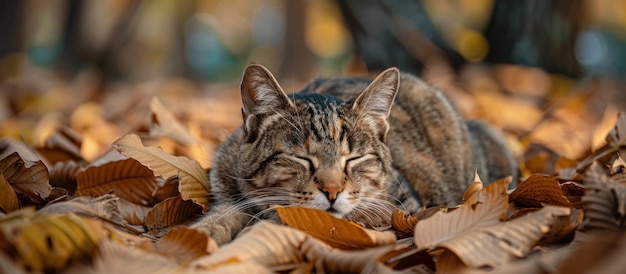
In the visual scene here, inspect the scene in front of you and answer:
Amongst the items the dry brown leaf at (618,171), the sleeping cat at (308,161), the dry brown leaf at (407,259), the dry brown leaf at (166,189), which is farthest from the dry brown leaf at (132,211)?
the dry brown leaf at (618,171)

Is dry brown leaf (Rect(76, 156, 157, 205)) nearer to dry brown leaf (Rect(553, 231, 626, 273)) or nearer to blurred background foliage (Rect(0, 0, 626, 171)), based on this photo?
blurred background foliage (Rect(0, 0, 626, 171))

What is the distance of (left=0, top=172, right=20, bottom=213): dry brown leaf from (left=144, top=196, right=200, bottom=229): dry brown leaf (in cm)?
48

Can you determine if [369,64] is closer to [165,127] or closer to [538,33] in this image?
[538,33]

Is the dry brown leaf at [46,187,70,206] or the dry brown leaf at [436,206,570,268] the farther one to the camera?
the dry brown leaf at [46,187,70,206]

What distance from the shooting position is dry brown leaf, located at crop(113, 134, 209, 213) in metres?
2.79

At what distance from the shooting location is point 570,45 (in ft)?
23.3

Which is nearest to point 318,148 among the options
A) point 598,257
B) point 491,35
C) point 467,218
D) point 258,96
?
point 258,96

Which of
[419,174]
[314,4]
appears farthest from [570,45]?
[419,174]

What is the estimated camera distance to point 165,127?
391 cm

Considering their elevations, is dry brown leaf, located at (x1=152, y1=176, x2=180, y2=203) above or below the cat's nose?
below

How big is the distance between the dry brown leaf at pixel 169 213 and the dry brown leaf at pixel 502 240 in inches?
45.7

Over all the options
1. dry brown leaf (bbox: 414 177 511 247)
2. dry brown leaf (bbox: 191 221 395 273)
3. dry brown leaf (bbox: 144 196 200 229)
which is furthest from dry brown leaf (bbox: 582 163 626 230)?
dry brown leaf (bbox: 144 196 200 229)

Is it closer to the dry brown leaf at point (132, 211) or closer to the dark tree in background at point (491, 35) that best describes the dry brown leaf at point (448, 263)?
the dry brown leaf at point (132, 211)

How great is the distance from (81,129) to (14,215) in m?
3.15
